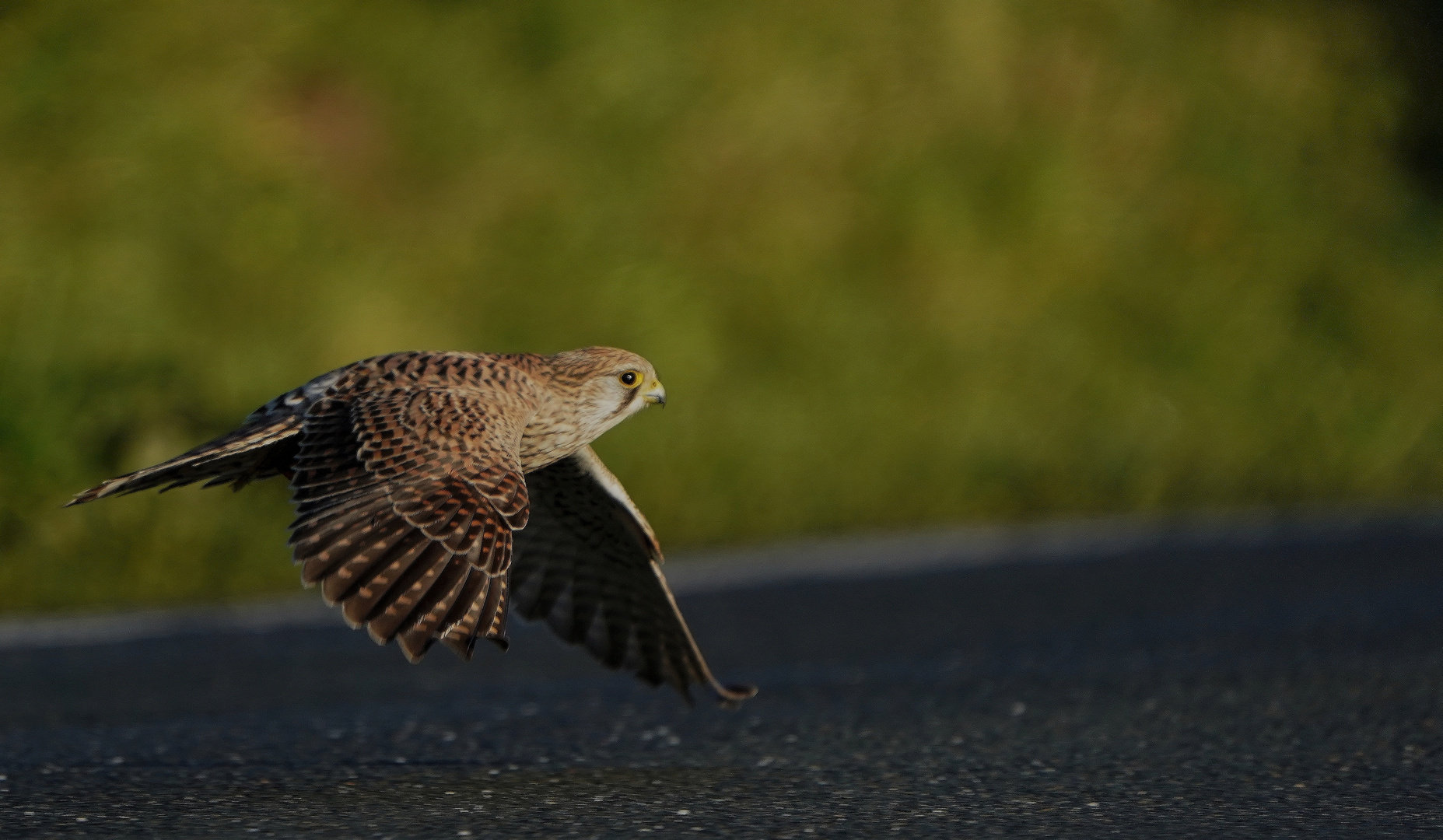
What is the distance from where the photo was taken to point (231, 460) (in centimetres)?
504

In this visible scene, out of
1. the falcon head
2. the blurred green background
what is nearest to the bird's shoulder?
the falcon head

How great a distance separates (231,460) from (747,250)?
328 inches

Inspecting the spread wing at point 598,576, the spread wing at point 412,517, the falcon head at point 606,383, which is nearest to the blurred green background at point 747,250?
the spread wing at point 598,576

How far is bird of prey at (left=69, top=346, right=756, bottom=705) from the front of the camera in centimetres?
395

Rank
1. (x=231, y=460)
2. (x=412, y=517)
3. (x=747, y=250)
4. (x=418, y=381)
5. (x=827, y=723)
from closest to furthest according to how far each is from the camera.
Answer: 1. (x=412, y=517)
2. (x=418, y=381)
3. (x=231, y=460)
4. (x=827, y=723)
5. (x=747, y=250)

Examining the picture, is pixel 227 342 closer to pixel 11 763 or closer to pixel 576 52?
pixel 576 52

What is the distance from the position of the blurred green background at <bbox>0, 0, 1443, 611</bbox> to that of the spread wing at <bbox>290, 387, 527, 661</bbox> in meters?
3.99

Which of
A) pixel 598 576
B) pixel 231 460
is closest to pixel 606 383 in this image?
pixel 598 576

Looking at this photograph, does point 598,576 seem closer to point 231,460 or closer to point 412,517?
point 231,460

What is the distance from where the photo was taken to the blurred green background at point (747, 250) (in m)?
9.85

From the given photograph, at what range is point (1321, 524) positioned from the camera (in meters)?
10.4

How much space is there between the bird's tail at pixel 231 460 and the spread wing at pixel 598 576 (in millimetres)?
877

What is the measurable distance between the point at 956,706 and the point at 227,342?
605 centimetres

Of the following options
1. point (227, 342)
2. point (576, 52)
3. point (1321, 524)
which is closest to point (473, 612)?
point (227, 342)
